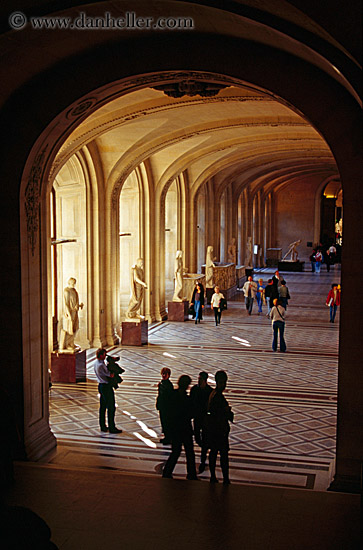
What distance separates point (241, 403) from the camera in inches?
381

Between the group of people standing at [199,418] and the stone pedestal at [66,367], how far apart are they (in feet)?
15.2

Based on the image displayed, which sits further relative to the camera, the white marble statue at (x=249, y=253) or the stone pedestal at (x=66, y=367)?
the white marble statue at (x=249, y=253)

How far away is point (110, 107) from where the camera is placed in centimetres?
1090

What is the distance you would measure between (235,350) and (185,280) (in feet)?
20.9

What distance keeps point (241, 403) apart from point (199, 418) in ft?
11.1

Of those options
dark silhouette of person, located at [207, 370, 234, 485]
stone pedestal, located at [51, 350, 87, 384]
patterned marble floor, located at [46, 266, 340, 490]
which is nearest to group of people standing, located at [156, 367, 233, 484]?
dark silhouette of person, located at [207, 370, 234, 485]

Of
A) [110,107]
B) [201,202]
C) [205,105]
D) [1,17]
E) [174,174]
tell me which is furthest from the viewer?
[201,202]

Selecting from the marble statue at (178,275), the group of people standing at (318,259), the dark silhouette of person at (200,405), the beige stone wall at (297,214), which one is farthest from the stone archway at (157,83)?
the beige stone wall at (297,214)

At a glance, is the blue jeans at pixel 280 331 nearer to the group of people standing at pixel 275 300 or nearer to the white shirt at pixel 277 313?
the group of people standing at pixel 275 300

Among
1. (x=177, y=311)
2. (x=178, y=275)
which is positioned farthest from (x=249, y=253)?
(x=177, y=311)

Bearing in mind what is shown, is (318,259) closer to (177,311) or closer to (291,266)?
(291,266)

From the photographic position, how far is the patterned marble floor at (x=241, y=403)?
732 cm

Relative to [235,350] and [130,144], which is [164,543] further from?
[130,144]

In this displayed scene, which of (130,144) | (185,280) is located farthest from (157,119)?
(185,280)
